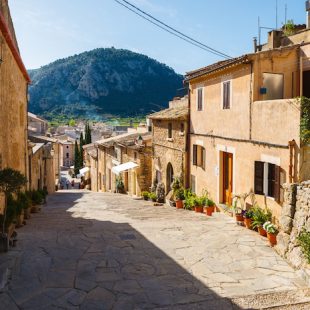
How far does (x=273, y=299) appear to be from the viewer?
6895mm

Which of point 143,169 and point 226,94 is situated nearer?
point 226,94

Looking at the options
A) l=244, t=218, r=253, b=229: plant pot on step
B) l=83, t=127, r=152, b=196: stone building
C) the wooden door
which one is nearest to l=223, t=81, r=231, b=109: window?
the wooden door

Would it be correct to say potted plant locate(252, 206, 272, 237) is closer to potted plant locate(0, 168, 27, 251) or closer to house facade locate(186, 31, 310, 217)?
house facade locate(186, 31, 310, 217)

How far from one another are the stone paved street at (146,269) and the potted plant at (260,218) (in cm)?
43

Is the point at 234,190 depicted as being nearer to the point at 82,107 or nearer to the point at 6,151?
the point at 6,151

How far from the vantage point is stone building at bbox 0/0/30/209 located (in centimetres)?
1098

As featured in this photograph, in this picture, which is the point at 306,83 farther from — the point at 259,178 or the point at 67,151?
the point at 67,151

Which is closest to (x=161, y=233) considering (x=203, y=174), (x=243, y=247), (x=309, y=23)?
(x=243, y=247)

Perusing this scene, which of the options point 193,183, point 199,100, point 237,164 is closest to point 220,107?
point 199,100

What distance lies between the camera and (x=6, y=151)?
38.4ft

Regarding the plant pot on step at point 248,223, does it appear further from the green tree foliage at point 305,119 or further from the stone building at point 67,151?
the stone building at point 67,151

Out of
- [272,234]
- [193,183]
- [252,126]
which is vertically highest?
[252,126]

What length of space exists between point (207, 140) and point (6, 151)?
9469 millimetres

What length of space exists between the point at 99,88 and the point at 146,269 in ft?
463
